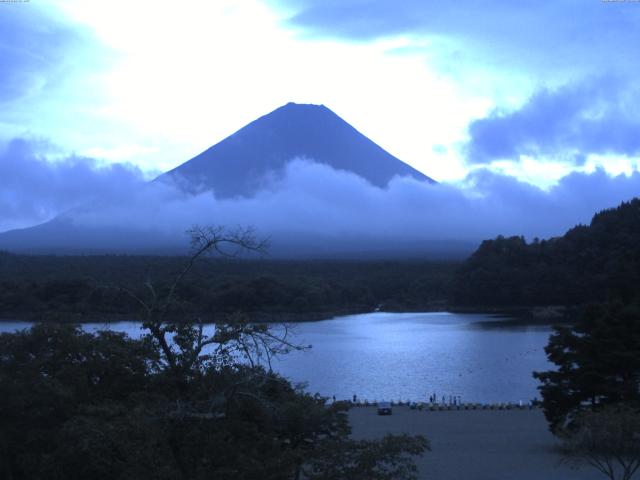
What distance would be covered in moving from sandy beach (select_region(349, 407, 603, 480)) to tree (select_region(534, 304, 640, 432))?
2.11 ft

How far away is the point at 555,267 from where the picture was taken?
3744cm

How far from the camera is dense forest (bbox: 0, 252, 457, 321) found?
2927 centimetres

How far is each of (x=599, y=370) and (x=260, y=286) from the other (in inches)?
968

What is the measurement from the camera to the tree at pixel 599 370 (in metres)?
9.93

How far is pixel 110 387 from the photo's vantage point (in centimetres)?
595

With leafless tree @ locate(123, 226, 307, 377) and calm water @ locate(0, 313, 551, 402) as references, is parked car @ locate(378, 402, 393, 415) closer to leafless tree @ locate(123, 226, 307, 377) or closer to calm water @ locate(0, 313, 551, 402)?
calm water @ locate(0, 313, 551, 402)

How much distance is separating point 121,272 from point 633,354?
29.1m

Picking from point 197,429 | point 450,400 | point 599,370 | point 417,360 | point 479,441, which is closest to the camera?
point 197,429

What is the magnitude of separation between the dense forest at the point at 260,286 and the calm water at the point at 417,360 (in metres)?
1.99

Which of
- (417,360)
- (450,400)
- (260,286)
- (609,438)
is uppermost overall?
(260,286)

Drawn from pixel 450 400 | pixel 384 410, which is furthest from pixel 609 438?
pixel 450 400

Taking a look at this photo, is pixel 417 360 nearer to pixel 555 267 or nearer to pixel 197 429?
pixel 197 429

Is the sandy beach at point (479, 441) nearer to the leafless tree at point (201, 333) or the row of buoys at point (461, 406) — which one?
the row of buoys at point (461, 406)

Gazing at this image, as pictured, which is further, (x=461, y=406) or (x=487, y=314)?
(x=487, y=314)
